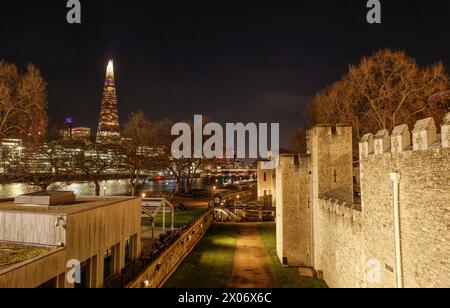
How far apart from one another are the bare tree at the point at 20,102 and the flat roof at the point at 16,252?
46.5 feet

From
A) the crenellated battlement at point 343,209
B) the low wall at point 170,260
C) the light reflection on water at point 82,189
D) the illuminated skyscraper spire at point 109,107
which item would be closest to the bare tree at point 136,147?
the light reflection on water at point 82,189

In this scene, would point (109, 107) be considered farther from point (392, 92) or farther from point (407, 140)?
point (407, 140)

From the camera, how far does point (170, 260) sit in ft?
58.7

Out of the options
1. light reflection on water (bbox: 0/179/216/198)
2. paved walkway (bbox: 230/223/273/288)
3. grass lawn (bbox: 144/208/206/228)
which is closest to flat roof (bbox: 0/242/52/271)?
paved walkway (bbox: 230/223/273/288)

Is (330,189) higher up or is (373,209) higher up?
(330,189)

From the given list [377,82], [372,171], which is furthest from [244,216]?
[372,171]

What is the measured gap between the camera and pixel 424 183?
7.61 metres

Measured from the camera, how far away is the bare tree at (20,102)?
823 inches

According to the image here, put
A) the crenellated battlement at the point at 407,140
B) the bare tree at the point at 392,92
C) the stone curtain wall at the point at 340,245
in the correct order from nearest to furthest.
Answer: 1. the crenellated battlement at the point at 407,140
2. the stone curtain wall at the point at 340,245
3. the bare tree at the point at 392,92

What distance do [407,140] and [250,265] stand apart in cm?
1346

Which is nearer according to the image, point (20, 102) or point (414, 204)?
point (414, 204)

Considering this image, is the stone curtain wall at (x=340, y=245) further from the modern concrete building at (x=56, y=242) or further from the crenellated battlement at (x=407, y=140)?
the modern concrete building at (x=56, y=242)

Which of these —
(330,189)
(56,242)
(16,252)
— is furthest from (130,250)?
(330,189)

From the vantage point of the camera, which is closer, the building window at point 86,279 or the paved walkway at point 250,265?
the building window at point 86,279
